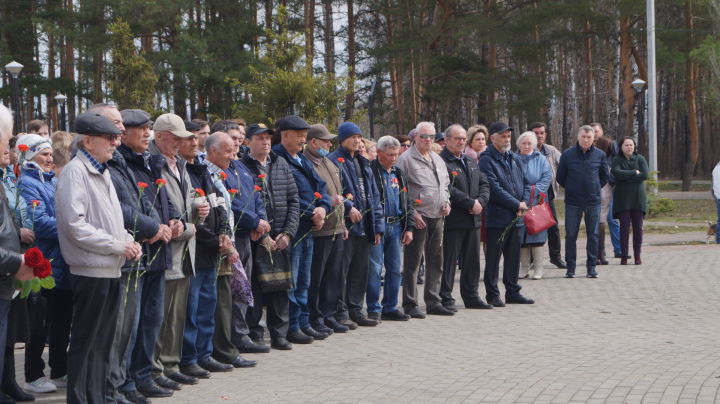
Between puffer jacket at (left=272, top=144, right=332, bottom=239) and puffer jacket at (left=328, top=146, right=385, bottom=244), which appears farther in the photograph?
puffer jacket at (left=328, top=146, right=385, bottom=244)

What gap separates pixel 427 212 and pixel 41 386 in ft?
16.4

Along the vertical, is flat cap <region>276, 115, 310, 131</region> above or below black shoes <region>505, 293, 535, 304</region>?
above

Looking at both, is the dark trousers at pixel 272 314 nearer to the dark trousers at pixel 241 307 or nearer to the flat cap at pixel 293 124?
the dark trousers at pixel 241 307

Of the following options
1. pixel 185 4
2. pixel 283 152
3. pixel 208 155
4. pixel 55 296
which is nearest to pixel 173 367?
pixel 55 296

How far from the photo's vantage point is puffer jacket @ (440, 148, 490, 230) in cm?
1101

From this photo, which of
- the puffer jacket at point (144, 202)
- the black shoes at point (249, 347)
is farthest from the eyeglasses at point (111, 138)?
the black shoes at point (249, 347)

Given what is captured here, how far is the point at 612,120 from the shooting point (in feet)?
151

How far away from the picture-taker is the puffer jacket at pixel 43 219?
271 inches

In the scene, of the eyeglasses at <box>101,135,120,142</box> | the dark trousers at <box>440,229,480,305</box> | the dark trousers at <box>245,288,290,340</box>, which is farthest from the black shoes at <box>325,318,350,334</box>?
the eyeglasses at <box>101,135,120,142</box>

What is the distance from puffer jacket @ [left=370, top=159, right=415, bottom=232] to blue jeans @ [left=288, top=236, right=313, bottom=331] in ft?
4.75

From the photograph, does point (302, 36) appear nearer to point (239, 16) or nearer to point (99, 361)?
point (239, 16)

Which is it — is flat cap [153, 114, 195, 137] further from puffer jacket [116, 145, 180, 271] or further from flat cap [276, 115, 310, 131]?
flat cap [276, 115, 310, 131]

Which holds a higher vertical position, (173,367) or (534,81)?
(534,81)

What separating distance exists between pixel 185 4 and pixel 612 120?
21.1 metres
